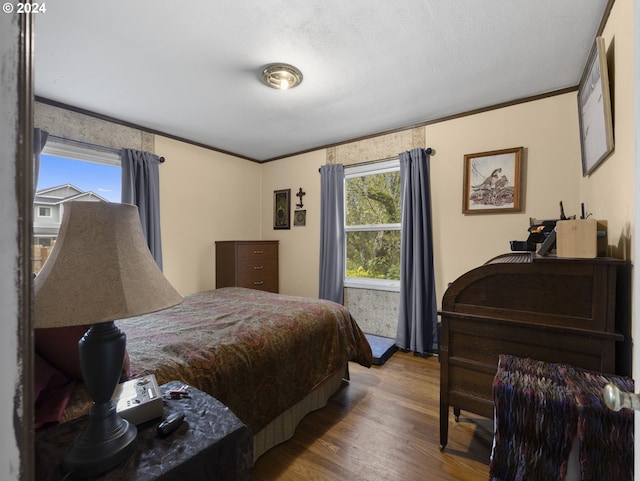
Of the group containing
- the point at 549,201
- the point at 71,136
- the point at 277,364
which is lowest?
the point at 277,364

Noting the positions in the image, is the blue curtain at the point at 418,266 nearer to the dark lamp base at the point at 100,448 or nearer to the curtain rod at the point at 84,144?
the dark lamp base at the point at 100,448

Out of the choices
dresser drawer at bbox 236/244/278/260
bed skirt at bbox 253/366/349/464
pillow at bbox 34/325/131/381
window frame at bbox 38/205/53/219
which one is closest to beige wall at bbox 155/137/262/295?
dresser drawer at bbox 236/244/278/260

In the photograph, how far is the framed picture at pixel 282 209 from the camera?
14.2ft

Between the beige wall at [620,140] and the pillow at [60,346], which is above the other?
the beige wall at [620,140]

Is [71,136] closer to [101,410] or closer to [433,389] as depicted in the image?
[101,410]

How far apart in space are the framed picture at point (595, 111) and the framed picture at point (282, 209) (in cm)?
326

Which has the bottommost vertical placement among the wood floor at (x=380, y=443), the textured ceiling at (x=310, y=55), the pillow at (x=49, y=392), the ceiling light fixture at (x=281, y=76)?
the wood floor at (x=380, y=443)

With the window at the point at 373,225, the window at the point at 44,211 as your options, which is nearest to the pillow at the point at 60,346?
the window at the point at 44,211

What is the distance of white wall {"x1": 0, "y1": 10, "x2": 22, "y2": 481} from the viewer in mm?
342

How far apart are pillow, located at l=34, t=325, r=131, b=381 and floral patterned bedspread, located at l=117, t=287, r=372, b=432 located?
0.83 feet

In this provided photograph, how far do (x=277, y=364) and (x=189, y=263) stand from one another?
2.48m

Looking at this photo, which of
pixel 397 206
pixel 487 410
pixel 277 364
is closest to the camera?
pixel 487 410

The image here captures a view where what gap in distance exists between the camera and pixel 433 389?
240 cm

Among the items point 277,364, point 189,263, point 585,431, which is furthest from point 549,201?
point 189,263
